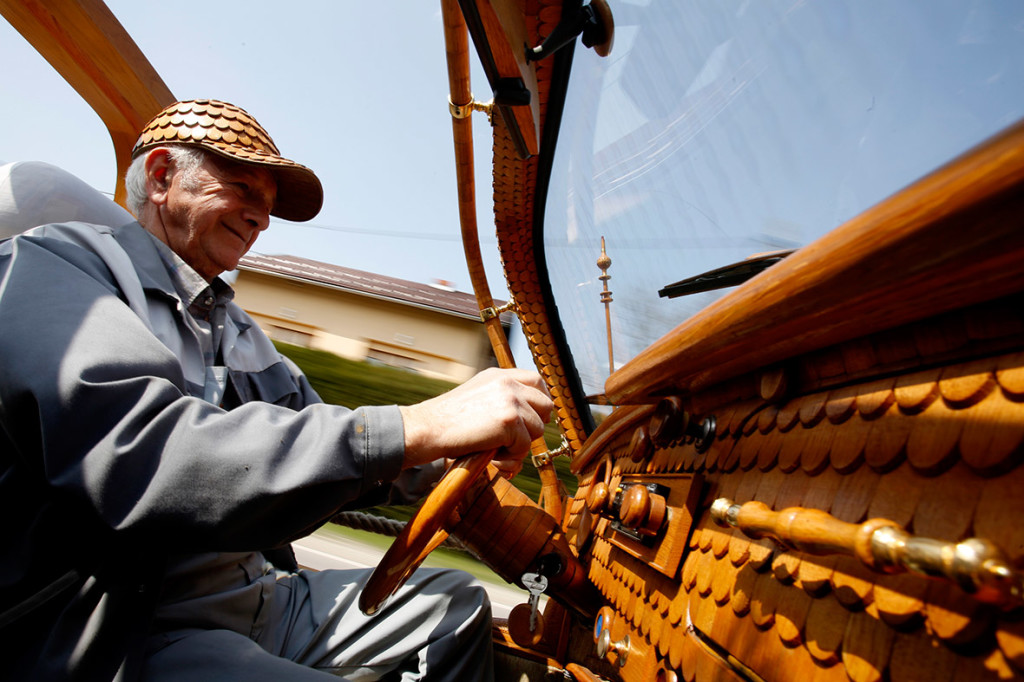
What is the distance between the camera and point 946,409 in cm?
46

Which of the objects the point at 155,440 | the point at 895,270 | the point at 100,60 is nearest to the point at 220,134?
the point at 100,60

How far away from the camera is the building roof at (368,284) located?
8.88 metres

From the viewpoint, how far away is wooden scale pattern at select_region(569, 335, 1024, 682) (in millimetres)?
396

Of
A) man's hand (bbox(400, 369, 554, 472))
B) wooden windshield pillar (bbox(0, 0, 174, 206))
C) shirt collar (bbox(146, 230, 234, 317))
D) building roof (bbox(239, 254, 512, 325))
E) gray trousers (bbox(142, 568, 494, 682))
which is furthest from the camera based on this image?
building roof (bbox(239, 254, 512, 325))

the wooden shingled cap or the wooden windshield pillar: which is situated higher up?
the wooden windshield pillar

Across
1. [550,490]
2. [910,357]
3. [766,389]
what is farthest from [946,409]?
[550,490]

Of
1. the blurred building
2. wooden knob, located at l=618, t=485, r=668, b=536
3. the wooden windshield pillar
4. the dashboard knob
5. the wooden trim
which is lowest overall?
wooden knob, located at l=618, t=485, r=668, b=536

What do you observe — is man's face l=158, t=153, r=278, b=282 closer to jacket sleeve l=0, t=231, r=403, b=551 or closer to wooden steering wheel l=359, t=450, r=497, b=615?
jacket sleeve l=0, t=231, r=403, b=551

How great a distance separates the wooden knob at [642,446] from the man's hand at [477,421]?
7.4 inches

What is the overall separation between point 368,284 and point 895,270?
961 centimetres

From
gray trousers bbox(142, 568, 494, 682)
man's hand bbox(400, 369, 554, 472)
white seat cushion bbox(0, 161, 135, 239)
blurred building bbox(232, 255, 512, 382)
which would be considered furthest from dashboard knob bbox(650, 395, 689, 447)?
blurred building bbox(232, 255, 512, 382)

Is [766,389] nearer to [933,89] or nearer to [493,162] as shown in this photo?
[933,89]

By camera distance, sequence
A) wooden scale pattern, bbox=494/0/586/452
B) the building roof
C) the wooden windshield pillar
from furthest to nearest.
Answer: the building roof < wooden scale pattern, bbox=494/0/586/452 < the wooden windshield pillar

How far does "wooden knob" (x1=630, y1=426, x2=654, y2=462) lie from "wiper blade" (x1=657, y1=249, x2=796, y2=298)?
320 millimetres
